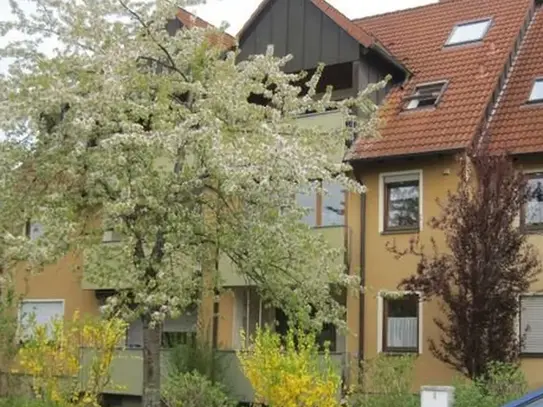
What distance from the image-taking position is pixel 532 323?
1983cm

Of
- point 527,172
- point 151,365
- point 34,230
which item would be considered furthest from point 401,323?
point 34,230

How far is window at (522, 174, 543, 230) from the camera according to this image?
66.1 ft

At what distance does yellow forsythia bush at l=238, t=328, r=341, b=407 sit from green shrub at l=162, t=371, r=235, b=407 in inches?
239

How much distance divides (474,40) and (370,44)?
302cm

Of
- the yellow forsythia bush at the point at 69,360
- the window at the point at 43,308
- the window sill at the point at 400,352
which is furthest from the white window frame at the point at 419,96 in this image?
the window at the point at 43,308

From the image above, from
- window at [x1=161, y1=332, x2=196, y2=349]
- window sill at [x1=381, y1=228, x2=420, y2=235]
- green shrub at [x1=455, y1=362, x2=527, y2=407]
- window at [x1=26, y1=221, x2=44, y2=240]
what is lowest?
green shrub at [x1=455, y1=362, x2=527, y2=407]

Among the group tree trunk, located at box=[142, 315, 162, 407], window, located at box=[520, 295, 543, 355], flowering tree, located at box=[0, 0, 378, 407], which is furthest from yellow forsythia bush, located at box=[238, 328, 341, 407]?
window, located at box=[520, 295, 543, 355]

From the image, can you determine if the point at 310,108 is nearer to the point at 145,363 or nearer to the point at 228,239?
the point at 228,239

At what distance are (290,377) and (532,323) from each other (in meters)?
8.69

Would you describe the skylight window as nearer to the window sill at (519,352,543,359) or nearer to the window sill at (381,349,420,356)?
the window sill at (381,349,420,356)

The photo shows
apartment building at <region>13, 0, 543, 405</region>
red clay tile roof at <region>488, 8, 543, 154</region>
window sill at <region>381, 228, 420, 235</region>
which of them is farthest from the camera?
window sill at <region>381, 228, 420, 235</region>

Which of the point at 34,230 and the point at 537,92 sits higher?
the point at 537,92

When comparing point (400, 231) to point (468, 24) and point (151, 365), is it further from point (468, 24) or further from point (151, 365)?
point (151, 365)

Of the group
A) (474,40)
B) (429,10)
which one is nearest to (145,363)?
(474,40)
